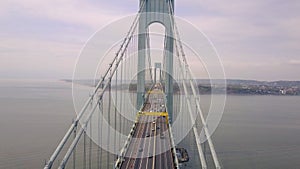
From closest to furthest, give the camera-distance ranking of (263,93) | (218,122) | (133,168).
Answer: (133,168) < (218,122) < (263,93)

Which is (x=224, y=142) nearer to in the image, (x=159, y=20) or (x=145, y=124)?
(x=145, y=124)

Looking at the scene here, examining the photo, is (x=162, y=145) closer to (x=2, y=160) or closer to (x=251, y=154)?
(x=251, y=154)

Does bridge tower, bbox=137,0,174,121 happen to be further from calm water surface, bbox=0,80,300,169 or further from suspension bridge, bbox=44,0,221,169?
calm water surface, bbox=0,80,300,169

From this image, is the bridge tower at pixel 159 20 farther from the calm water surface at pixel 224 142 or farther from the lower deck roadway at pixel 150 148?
the calm water surface at pixel 224 142

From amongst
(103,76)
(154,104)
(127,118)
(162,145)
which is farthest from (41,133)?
(103,76)

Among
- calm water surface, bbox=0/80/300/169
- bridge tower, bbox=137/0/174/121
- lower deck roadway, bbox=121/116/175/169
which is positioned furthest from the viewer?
bridge tower, bbox=137/0/174/121

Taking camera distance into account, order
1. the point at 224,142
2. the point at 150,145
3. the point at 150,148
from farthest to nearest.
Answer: the point at 224,142 → the point at 150,145 → the point at 150,148

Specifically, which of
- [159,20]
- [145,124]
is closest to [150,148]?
[145,124]

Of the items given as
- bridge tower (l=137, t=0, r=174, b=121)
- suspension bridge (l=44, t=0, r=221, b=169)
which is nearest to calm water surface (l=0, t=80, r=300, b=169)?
suspension bridge (l=44, t=0, r=221, b=169)

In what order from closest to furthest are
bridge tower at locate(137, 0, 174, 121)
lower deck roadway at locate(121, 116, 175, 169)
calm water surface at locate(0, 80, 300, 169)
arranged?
lower deck roadway at locate(121, 116, 175, 169) < calm water surface at locate(0, 80, 300, 169) < bridge tower at locate(137, 0, 174, 121)
